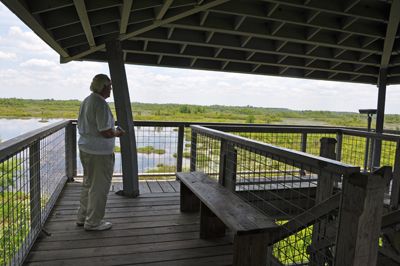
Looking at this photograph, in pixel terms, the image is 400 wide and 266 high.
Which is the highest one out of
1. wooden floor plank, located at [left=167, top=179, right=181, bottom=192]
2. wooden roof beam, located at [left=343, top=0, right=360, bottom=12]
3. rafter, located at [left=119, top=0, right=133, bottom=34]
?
wooden roof beam, located at [left=343, top=0, right=360, bottom=12]

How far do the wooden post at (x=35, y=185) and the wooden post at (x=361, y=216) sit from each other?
2.66 meters

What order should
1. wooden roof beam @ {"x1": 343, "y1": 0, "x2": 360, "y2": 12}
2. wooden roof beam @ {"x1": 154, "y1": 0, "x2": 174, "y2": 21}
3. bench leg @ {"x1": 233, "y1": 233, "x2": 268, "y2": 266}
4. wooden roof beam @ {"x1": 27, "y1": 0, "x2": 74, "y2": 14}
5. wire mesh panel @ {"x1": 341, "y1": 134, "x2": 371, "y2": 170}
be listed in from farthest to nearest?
wire mesh panel @ {"x1": 341, "y1": 134, "x2": 371, "y2": 170} < wooden roof beam @ {"x1": 343, "y1": 0, "x2": 360, "y2": 12} < wooden roof beam @ {"x1": 154, "y1": 0, "x2": 174, "y2": 21} < wooden roof beam @ {"x1": 27, "y1": 0, "x2": 74, "y2": 14} < bench leg @ {"x1": 233, "y1": 233, "x2": 268, "y2": 266}

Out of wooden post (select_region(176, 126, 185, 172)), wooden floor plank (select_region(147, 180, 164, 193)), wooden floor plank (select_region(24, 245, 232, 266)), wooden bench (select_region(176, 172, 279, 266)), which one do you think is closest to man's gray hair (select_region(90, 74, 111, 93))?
wooden bench (select_region(176, 172, 279, 266))

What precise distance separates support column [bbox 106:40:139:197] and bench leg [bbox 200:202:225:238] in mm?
1810

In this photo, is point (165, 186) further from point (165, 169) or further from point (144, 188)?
point (165, 169)

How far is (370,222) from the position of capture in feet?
4.85

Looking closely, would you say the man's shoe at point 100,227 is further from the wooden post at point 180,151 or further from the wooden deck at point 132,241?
the wooden post at point 180,151

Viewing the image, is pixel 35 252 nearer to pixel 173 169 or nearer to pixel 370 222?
pixel 370 222

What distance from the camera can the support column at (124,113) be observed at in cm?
437

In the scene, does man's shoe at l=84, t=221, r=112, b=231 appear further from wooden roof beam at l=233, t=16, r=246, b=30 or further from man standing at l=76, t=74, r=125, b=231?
wooden roof beam at l=233, t=16, r=246, b=30

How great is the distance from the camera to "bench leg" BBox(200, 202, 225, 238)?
3.07 m

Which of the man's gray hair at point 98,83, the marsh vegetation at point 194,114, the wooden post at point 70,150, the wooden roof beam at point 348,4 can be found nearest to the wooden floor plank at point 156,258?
the man's gray hair at point 98,83

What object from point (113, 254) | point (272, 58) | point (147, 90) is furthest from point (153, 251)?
point (147, 90)

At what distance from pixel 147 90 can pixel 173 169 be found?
55101 millimetres
